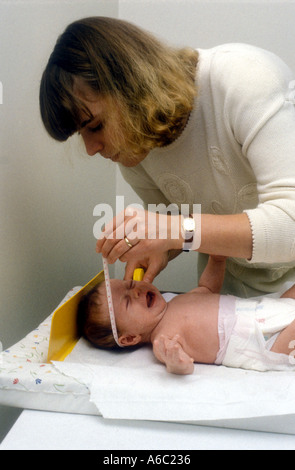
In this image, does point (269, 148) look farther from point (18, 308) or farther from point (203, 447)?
point (18, 308)

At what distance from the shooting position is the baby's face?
1316 millimetres

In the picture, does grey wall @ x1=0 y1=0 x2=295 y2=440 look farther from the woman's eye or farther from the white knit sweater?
the white knit sweater

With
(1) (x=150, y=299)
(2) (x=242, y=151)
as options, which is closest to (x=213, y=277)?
(1) (x=150, y=299)

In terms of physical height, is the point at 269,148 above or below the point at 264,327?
above

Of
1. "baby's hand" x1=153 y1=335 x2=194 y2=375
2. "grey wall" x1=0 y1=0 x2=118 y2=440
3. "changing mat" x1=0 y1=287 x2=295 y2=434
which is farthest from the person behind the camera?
"grey wall" x1=0 y1=0 x2=118 y2=440

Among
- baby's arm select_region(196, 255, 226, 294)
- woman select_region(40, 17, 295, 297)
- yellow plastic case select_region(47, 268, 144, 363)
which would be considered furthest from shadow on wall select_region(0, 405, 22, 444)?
baby's arm select_region(196, 255, 226, 294)

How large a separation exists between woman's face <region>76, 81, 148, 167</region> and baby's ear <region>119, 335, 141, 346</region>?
55 cm

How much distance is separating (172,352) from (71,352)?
39cm

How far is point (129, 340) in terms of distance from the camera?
1319 mm

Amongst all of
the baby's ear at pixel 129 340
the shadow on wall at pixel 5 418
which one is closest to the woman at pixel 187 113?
the baby's ear at pixel 129 340

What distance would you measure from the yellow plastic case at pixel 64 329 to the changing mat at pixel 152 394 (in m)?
0.09

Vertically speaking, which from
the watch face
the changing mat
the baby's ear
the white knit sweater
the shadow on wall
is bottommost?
the shadow on wall

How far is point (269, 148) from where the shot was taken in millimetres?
Result: 1042
